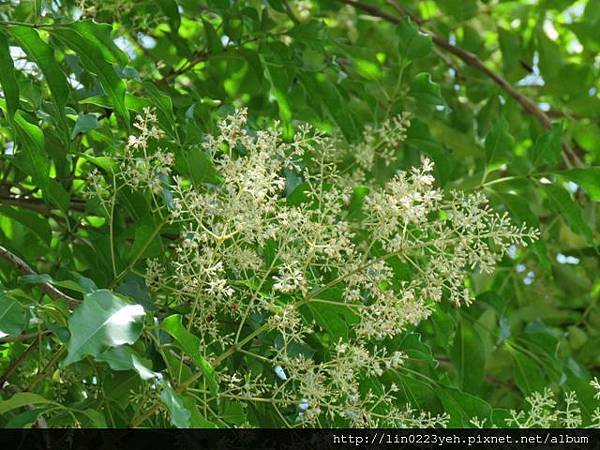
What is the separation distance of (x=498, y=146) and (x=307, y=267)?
72cm

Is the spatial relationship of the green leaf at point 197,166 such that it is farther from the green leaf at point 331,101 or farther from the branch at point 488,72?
the branch at point 488,72

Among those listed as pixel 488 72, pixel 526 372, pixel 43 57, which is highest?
pixel 43 57

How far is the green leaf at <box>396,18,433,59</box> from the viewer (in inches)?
74.9

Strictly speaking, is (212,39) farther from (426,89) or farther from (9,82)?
(9,82)

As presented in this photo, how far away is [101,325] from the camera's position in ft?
3.39

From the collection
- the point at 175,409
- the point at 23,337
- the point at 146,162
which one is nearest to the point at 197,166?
the point at 146,162

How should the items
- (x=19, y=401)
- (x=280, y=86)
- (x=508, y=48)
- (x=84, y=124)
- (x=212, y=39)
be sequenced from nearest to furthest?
(x=19, y=401) → (x=84, y=124) → (x=280, y=86) → (x=212, y=39) → (x=508, y=48)

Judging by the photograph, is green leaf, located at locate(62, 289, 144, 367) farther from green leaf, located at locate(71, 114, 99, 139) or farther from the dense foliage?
green leaf, located at locate(71, 114, 99, 139)

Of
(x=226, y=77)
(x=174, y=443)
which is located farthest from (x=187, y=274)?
(x=226, y=77)

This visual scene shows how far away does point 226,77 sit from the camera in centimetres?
221

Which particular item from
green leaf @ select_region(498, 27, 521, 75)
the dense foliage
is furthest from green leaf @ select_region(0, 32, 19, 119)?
green leaf @ select_region(498, 27, 521, 75)

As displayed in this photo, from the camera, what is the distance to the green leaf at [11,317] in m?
1.08

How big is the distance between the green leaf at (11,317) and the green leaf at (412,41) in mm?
1028

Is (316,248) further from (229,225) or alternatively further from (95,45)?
(95,45)
